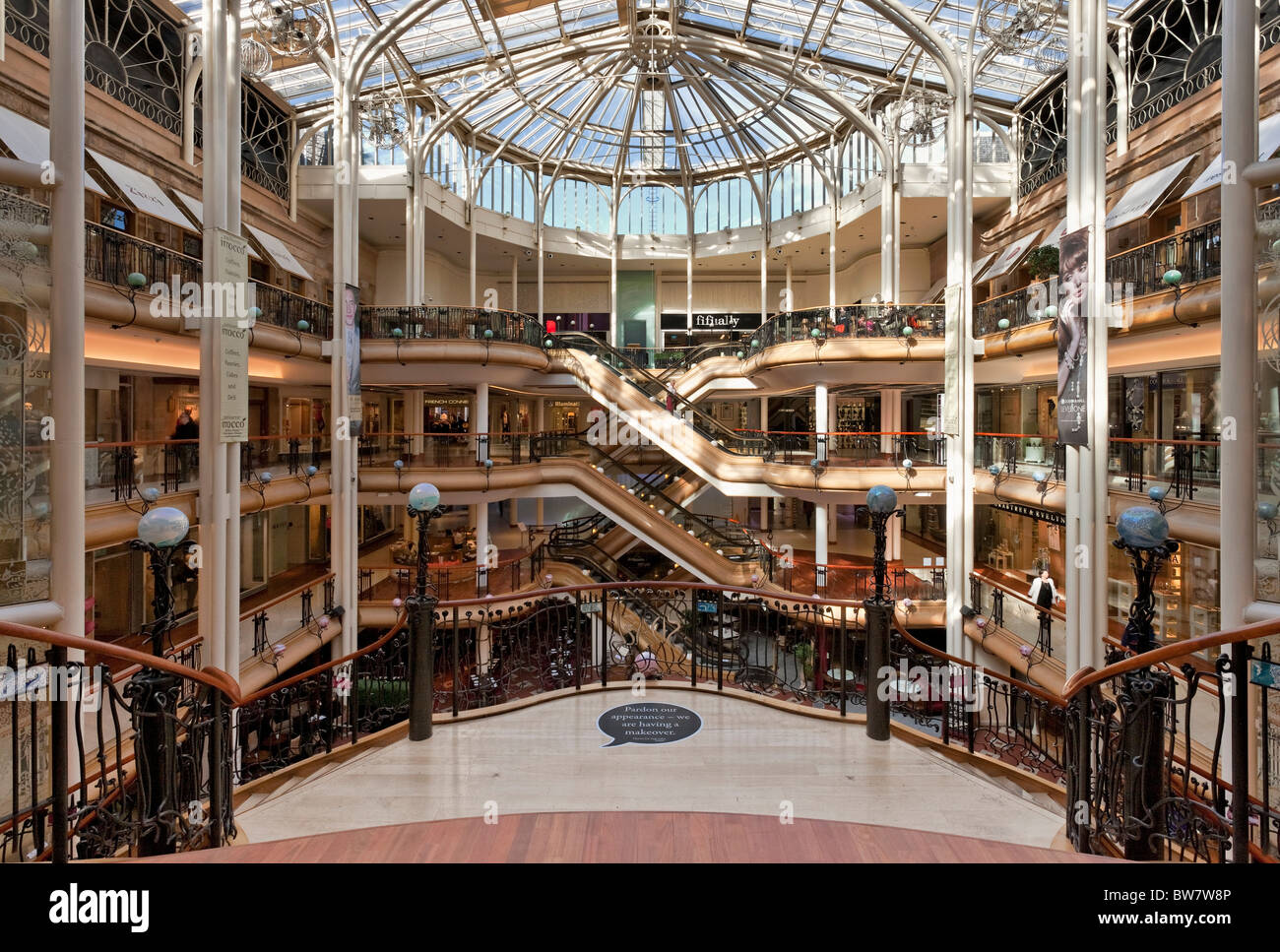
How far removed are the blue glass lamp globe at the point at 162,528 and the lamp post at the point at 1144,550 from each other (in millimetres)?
6161

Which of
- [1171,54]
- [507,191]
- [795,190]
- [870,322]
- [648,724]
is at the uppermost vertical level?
[507,191]

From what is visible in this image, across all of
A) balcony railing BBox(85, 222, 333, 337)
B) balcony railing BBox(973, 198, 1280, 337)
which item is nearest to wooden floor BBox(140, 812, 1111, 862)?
balcony railing BBox(973, 198, 1280, 337)

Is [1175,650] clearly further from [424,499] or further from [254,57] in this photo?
[254,57]

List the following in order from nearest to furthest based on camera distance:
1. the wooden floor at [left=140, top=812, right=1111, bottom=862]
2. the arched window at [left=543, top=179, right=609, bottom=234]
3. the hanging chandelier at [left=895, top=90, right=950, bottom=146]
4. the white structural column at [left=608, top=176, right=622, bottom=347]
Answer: the wooden floor at [left=140, top=812, right=1111, bottom=862] < the hanging chandelier at [left=895, top=90, right=950, bottom=146] < the white structural column at [left=608, top=176, right=622, bottom=347] < the arched window at [left=543, top=179, right=609, bottom=234]

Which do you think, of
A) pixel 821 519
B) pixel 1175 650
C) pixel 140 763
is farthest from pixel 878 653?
pixel 821 519

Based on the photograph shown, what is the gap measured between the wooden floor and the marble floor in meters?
0.52

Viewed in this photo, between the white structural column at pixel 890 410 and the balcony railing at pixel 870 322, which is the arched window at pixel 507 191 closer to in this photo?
the balcony railing at pixel 870 322

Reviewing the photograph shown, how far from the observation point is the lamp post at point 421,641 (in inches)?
242

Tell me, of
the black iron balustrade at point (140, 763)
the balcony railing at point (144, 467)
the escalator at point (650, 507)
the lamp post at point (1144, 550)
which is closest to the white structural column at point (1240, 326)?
the lamp post at point (1144, 550)

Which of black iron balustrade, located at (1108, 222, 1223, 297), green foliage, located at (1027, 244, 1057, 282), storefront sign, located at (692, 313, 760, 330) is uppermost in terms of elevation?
storefront sign, located at (692, 313, 760, 330)

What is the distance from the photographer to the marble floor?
486 cm

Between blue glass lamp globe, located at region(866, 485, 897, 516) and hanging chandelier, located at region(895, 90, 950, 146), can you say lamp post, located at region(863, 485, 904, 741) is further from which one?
hanging chandelier, located at region(895, 90, 950, 146)

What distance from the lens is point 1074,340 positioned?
10891 millimetres

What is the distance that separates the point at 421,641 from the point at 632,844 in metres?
3.32
